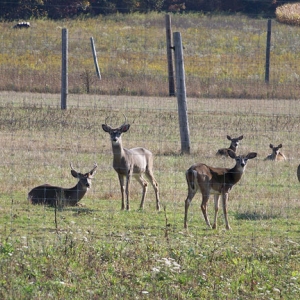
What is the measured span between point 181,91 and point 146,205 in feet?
16.7

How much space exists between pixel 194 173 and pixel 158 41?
1363 inches

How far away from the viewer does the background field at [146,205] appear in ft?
25.5

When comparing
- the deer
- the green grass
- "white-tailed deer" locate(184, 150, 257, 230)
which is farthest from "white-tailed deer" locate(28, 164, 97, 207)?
the green grass

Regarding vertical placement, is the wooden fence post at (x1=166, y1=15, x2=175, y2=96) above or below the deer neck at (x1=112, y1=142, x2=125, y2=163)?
above

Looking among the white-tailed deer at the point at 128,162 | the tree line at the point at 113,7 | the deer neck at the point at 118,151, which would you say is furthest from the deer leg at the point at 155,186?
the tree line at the point at 113,7

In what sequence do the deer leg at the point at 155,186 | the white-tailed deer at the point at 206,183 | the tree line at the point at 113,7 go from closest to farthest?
the white-tailed deer at the point at 206,183, the deer leg at the point at 155,186, the tree line at the point at 113,7

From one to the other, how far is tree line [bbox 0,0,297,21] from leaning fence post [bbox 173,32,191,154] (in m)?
17.1

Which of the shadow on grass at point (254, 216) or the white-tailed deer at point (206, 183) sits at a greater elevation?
the white-tailed deer at point (206, 183)

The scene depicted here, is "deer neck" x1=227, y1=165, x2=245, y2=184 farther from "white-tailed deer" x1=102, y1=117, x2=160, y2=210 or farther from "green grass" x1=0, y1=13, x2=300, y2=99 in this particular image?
"green grass" x1=0, y1=13, x2=300, y2=99

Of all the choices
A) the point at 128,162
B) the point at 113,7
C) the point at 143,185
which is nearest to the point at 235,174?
the point at 143,185

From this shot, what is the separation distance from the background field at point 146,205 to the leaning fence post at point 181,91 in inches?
15.2

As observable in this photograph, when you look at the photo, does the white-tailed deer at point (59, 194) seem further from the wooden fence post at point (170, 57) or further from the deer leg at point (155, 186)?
the wooden fence post at point (170, 57)

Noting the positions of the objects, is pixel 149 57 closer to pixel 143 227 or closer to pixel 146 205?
pixel 146 205

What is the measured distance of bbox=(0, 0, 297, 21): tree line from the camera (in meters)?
35.9
